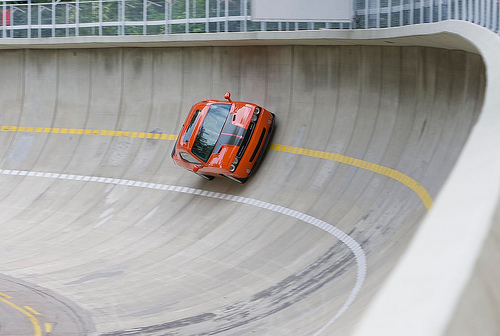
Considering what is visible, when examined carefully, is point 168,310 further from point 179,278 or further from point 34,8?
point 34,8

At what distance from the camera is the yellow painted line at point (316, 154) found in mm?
15958

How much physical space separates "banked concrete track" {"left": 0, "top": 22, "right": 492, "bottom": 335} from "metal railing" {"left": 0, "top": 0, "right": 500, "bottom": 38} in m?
1.11

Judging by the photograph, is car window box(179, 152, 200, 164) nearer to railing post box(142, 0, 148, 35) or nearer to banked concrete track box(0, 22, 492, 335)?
banked concrete track box(0, 22, 492, 335)

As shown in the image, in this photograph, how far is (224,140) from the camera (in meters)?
20.0

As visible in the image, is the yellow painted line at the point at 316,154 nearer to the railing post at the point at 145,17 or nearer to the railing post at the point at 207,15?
the railing post at the point at 145,17

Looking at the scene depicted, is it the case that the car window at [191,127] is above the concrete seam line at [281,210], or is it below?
above

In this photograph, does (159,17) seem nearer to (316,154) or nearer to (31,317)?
(316,154)

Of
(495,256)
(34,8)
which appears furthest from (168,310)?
(34,8)

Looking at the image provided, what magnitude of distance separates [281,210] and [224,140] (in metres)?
2.55

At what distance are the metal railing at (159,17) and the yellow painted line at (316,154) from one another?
316 cm

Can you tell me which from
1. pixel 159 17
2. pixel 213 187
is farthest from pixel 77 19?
pixel 213 187

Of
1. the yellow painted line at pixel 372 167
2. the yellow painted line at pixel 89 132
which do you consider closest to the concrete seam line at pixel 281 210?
the yellow painted line at pixel 372 167

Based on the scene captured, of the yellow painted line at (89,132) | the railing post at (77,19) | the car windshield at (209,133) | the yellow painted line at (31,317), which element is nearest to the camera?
the yellow painted line at (31,317)

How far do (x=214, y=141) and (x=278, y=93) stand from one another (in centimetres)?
332
